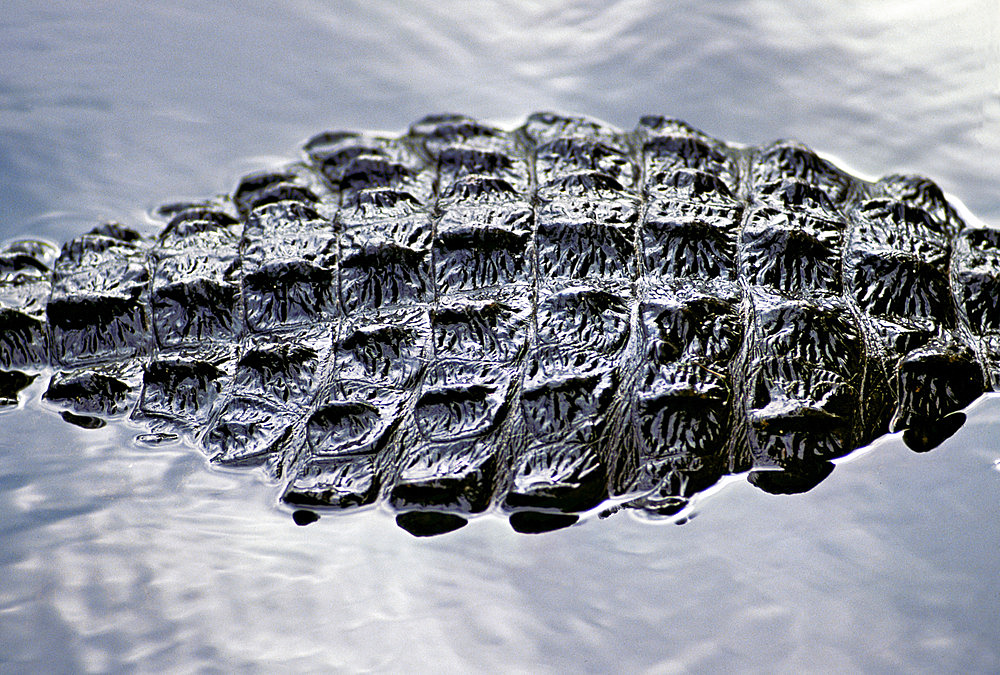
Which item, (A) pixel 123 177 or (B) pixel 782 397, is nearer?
(B) pixel 782 397

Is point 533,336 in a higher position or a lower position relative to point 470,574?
higher

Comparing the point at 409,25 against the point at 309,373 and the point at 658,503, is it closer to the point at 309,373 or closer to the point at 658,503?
the point at 309,373

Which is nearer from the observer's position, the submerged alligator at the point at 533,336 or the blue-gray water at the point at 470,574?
the blue-gray water at the point at 470,574

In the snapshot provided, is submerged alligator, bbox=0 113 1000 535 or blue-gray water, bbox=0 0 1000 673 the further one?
submerged alligator, bbox=0 113 1000 535

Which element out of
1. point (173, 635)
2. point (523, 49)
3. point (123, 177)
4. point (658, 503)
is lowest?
point (173, 635)

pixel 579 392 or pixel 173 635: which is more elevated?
pixel 579 392

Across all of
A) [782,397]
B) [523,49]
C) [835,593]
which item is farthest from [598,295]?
[523,49]

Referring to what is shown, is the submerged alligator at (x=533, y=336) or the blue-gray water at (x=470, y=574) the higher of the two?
the submerged alligator at (x=533, y=336)

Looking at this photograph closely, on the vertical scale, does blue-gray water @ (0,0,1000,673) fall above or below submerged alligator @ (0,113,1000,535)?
below
